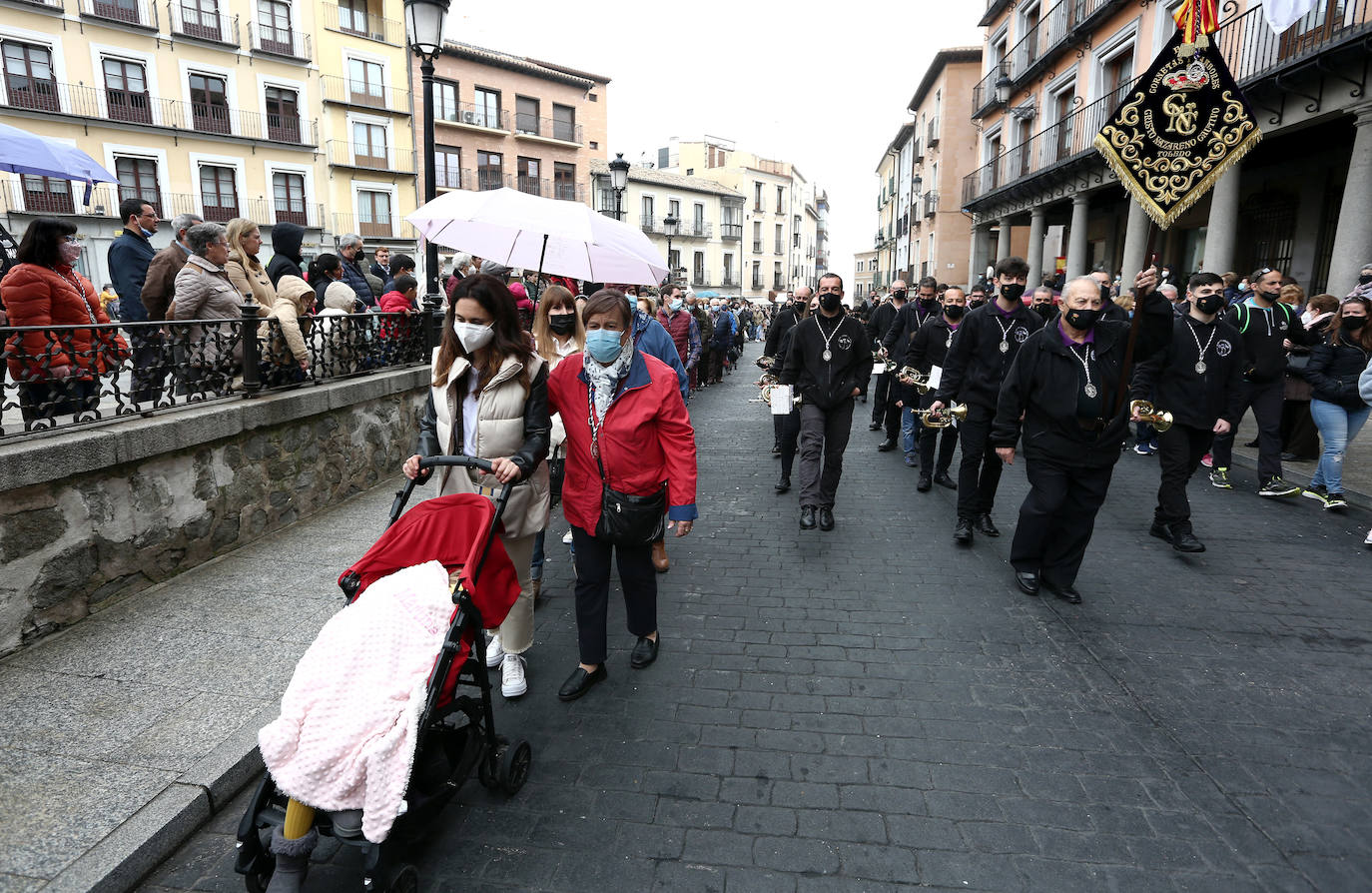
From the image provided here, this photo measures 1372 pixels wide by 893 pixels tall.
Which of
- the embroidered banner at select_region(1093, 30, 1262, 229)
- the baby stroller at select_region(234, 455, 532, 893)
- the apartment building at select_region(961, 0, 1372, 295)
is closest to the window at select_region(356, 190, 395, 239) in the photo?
the apartment building at select_region(961, 0, 1372, 295)

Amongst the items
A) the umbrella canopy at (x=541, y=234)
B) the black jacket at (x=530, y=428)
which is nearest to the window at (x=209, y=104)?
the umbrella canopy at (x=541, y=234)

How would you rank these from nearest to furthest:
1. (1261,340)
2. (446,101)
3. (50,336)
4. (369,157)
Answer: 1. (50,336)
2. (1261,340)
3. (369,157)
4. (446,101)

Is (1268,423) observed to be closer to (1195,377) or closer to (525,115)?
(1195,377)

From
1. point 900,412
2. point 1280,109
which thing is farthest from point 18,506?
point 1280,109

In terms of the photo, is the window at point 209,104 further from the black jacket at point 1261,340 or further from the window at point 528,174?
the black jacket at point 1261,340

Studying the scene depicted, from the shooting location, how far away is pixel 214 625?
4.18m

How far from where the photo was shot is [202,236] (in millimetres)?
5414

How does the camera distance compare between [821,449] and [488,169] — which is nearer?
[821,449]

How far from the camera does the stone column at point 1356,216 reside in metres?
10.5

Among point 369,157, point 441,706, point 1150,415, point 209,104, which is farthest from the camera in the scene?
point 369,157

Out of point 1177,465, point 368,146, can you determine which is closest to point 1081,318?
point 1177,465

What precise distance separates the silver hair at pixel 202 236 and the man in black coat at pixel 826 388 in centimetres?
457

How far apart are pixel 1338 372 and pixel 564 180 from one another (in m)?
40.9

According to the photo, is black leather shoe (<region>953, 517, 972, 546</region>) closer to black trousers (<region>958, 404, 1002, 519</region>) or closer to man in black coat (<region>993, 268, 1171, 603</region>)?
black trousers (<region>958, 404, 1002, 519</region>)
